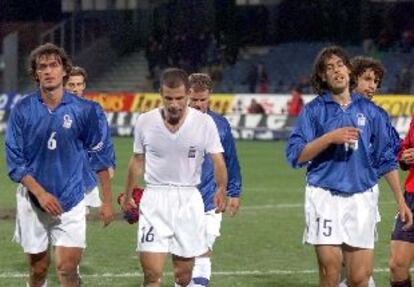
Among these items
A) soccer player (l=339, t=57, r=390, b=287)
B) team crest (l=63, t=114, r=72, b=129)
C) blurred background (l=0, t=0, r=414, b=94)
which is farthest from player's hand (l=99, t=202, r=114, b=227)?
blurred background (l=0, t=0, r=414, b=94)

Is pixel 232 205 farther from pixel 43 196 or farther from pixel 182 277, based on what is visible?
pixel 43 196

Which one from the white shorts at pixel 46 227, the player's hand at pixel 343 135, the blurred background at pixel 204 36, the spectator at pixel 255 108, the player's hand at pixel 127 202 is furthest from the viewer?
the blurred background at pixel 204 36

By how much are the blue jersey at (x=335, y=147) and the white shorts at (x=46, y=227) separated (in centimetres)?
158

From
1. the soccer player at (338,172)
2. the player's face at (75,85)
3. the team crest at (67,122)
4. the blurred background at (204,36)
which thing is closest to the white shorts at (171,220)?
the team crest at (67,122)

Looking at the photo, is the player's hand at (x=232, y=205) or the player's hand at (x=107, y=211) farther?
the player's hand at (x=232, y=205)

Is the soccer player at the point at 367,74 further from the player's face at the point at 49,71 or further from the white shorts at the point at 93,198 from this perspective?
the white shorts at the point at 93,198

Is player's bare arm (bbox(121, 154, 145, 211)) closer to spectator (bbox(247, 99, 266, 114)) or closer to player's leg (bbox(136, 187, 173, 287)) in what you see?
player's leg (bbox(136, 187, 173, 287))

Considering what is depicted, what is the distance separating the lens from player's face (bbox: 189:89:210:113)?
11000 millimetres

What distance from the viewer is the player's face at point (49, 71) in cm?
940

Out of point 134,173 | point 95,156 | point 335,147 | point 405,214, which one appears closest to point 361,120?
point 335,147

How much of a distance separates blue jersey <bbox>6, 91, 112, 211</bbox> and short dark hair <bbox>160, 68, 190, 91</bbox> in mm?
570

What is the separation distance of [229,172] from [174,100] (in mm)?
1913

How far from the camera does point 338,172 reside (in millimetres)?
9328

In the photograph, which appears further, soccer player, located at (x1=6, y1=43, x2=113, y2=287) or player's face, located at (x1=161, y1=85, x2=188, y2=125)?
player's face, located at (x1=161, y1=85, x2=188, y2=125)
